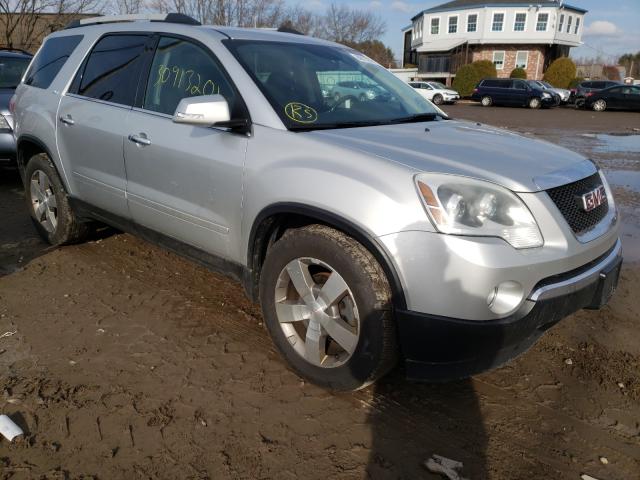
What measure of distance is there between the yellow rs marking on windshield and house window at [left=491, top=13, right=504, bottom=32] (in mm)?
46696

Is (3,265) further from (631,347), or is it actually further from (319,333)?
(631,347)

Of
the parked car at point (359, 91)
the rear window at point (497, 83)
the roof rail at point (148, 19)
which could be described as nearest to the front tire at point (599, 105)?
the rear window at point (497, 83)

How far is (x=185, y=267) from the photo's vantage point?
171 inches

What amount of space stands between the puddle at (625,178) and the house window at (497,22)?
40.2 meters

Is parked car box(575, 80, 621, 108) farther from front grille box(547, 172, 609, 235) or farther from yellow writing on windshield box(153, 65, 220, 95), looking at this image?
yellow writing on windshield box(153, 65, 220, 95)

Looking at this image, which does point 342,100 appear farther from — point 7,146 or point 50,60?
point 7,146

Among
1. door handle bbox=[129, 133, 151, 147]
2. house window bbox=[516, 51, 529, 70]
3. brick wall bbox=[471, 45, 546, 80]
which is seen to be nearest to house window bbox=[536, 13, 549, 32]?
brick wall bbox=[471, 45, 546, 80]

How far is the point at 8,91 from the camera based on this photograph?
7004 millimetres

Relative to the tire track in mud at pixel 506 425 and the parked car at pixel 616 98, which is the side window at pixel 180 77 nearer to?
the tire track in mud at pixel 506 425

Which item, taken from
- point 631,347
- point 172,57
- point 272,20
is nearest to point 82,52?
point 172,57

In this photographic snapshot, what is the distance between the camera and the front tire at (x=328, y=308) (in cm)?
236

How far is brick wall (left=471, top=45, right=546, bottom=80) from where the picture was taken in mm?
44625

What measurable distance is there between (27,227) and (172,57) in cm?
294

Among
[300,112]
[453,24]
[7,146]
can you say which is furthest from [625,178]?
[453,24]
